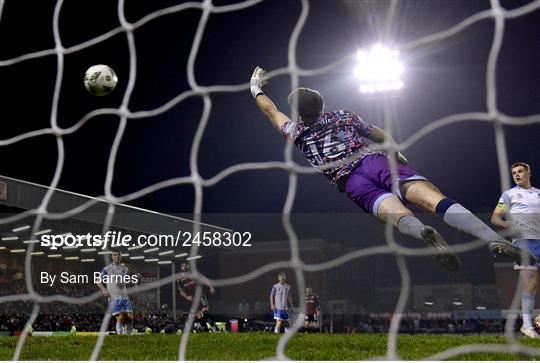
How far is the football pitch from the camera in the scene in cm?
266

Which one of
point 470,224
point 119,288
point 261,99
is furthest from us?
point 119,288

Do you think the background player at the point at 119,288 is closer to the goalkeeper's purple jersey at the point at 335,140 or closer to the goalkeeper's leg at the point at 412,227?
the goalkeeper's purple jersey at the point at 335,140

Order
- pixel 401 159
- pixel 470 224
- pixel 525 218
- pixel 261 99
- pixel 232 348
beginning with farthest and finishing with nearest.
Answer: pixel 232 348 → pixel 525 218 → pixel 261 99 → pixel 401 159 → pixel 470 224

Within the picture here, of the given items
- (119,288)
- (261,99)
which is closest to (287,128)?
(261,99)

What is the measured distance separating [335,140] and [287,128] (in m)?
0.26

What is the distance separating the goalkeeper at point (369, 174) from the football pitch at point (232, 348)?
0.66 metres

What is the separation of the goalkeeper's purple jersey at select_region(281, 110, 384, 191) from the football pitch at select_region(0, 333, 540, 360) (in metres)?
0.76

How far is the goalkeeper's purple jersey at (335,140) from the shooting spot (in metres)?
2.49

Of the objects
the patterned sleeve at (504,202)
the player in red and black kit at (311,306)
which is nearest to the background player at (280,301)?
the player in red and black kit at (311,306)

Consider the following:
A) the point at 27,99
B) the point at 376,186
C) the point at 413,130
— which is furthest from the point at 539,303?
the point at 376,186

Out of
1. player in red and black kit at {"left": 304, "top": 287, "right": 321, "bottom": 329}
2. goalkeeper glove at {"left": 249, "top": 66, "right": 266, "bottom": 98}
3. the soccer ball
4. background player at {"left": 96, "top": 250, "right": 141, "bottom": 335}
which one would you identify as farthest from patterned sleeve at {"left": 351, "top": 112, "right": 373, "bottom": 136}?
player in red and black kit at {"left": 304, "top": 287, "right": 321, "bottom": 329}

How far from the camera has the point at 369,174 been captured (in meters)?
2.36

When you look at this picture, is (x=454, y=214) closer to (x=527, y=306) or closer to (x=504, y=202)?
(x=504, y=202)

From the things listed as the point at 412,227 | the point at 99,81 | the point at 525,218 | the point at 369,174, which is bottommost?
the point at 412,227
